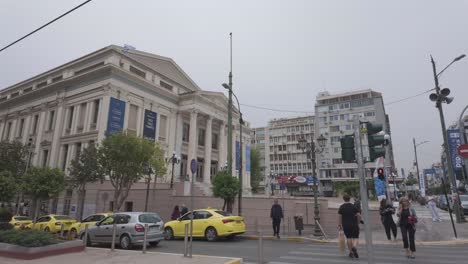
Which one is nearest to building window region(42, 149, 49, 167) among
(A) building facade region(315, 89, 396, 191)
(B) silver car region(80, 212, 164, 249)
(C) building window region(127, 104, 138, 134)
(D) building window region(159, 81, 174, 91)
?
(C) building window region(127, 104, 138, 134)

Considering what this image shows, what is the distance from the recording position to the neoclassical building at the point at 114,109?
34156 millimetres

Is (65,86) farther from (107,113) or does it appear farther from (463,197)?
(463,197)

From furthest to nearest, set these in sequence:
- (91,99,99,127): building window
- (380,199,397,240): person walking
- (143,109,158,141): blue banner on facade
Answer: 1. (143,109,158,141): blue banner on facade
2. (91,99,99,127): building window
3. (380,199,397,240): person walking

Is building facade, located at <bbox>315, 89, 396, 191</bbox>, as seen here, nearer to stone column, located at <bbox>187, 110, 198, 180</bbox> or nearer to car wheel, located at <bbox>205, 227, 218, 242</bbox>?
stone column, located at <bbox>187, 110, 198, 180</bbox>

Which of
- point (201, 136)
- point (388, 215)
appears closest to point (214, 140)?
point (201, 136)

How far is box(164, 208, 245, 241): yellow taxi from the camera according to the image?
1488 cm

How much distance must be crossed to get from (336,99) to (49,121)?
63.1 meters

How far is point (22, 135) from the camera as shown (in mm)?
42312

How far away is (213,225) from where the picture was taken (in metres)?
15.0

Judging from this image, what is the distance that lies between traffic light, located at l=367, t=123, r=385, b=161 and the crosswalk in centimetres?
453

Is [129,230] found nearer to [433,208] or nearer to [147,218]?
[147,218]

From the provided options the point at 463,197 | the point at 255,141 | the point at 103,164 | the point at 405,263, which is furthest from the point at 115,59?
the point at 255,141

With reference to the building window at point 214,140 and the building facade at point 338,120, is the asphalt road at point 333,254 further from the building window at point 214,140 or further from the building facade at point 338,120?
the building facade at point 338,120

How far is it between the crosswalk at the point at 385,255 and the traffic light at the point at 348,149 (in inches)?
170
